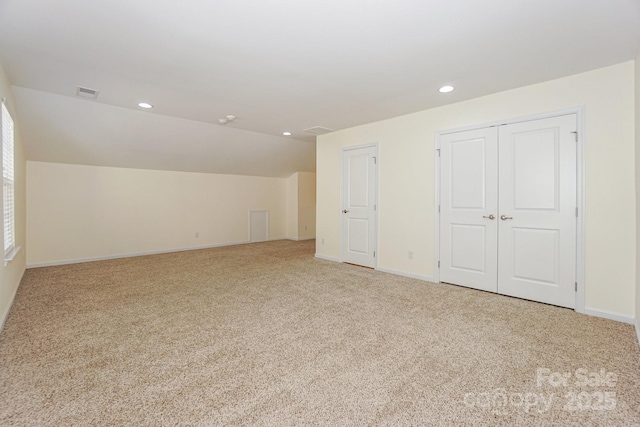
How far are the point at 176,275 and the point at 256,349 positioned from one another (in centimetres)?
277

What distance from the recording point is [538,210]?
3.21 m

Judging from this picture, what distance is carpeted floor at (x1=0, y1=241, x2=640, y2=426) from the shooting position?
157 cm

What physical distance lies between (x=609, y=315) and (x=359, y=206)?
320 cm

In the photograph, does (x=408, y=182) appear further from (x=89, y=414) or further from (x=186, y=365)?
(x=89, y=414)

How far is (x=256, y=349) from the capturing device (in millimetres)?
2234

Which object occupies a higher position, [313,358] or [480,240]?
[480,240]

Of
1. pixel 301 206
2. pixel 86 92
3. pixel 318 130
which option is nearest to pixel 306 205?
pixel 301 206

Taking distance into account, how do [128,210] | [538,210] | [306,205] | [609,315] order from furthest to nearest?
[306,205] → [128,210] → [538,210] → [609,315]

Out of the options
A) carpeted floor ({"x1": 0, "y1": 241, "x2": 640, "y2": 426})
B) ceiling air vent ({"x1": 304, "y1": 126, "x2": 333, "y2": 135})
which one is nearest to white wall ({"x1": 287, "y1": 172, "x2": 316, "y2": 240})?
ceiling air vent ({"x1": 304, "y1": 126, "x2": 333, "y2": 135})

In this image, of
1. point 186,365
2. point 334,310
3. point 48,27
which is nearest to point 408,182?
point 334,310

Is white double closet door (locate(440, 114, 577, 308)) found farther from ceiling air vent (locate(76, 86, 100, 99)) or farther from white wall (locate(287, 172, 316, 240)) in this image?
white wall (locate(287, 172, 316, 240))

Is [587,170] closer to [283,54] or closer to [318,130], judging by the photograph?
[283,54]

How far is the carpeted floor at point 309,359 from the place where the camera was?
5.14ft

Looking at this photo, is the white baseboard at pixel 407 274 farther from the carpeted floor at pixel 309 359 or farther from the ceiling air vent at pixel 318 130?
the ceiling air vent at pixel 318 130
